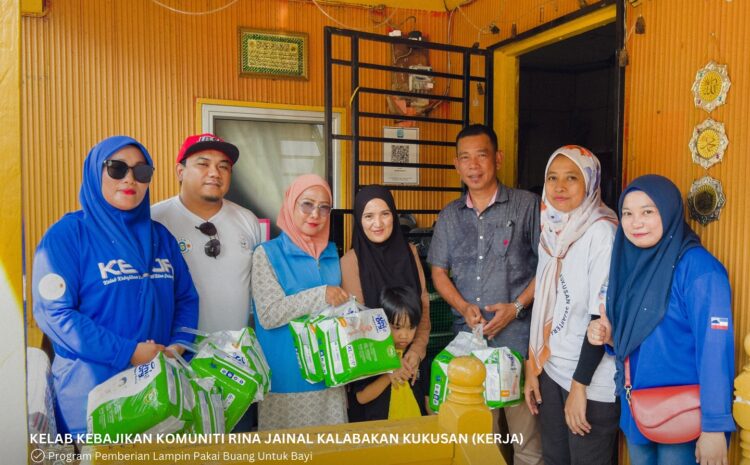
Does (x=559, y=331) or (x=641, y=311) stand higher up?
(x=641, y=311)

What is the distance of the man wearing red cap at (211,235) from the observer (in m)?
2.28

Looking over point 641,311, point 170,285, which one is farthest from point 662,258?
point 170,285

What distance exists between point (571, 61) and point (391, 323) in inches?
124

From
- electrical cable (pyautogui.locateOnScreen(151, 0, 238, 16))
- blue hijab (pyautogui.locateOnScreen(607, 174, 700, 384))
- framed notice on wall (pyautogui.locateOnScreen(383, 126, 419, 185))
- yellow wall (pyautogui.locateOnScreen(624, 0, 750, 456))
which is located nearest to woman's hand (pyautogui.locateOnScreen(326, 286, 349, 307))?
blue hijab (pyautogui.locateOnScreen(607, 174, 700, 384))

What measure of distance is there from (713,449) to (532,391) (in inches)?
29.1

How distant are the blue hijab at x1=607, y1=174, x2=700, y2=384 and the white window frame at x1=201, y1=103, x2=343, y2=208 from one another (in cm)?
224

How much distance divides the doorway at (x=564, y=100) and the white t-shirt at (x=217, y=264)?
2.36 m

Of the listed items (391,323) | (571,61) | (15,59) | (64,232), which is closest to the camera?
(15,59)

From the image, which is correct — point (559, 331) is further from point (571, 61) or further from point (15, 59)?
point (571, 61)

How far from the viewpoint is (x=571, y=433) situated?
7.02 ft

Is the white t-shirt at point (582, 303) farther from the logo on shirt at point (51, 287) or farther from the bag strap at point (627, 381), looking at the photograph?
the logo on shirt at point (51, 287)

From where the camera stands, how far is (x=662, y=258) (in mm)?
1835

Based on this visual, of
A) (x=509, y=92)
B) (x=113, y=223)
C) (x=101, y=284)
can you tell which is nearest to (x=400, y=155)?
(x=509, y=92)

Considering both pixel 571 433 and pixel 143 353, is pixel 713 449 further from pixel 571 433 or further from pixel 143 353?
pixel 143 353
